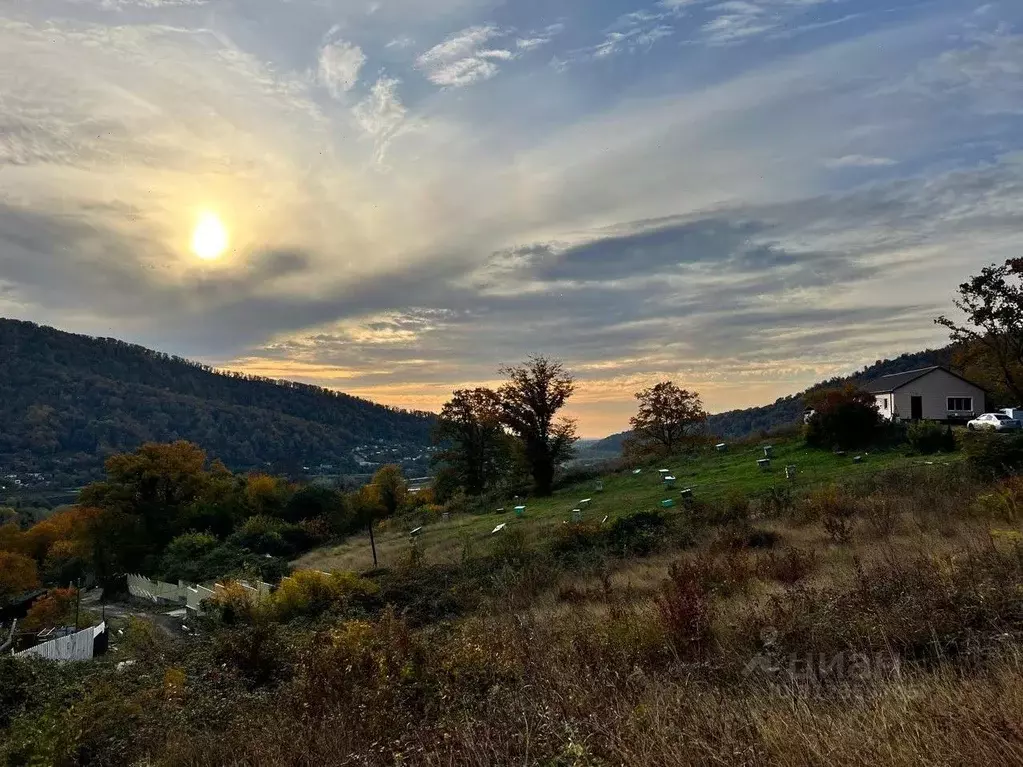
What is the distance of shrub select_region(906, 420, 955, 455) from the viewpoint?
22.0 metres

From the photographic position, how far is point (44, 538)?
6644 cm

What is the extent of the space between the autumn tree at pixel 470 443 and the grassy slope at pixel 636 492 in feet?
45.8

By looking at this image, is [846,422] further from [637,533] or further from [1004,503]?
[1004,503]

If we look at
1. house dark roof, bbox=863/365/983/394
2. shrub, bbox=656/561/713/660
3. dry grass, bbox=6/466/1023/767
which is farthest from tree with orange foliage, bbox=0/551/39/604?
house dark roof, bbox=863/365/983/394

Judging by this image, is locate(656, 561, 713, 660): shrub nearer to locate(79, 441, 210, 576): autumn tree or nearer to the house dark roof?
the house dark roof

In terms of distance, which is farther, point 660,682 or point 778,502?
point 778,502

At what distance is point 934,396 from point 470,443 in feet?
108

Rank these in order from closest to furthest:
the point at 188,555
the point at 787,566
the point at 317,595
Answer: the point at 787,566 → the point at 317,595 → the point at 188,555

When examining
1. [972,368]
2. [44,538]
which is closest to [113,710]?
[972,368]

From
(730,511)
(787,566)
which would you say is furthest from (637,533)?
(787,566)

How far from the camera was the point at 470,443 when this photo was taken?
4919cm

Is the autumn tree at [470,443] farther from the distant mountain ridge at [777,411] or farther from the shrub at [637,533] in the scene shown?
the distant mountain ridge at [777,411]

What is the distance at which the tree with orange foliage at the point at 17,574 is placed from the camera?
47519 millimetres

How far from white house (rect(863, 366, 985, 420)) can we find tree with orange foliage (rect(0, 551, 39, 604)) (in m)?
65.2
